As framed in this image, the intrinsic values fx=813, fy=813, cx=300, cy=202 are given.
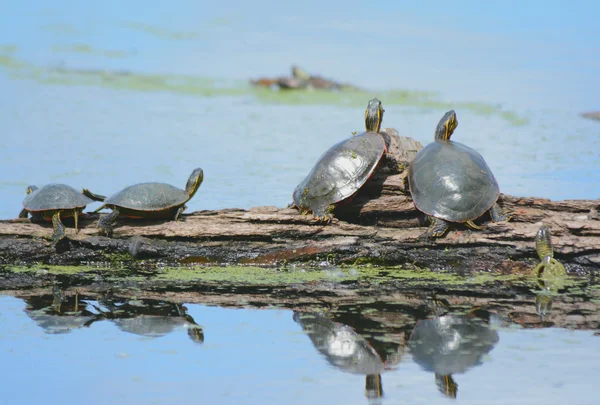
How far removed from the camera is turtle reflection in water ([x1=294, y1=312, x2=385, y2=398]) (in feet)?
15.6

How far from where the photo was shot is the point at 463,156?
24.0 feet

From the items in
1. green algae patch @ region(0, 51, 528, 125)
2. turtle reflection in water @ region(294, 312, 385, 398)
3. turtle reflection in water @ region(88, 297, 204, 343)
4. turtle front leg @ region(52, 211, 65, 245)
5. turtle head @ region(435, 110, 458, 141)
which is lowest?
turtle reflection in water @ region(294, 312, 385, 398)

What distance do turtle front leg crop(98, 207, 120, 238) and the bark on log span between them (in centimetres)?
6

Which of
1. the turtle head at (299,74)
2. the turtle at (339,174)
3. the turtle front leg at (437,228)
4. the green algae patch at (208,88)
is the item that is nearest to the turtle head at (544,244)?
the turtle front leg at (437,228)

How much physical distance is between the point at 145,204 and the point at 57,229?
767 millimetres

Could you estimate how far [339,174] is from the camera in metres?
7.28

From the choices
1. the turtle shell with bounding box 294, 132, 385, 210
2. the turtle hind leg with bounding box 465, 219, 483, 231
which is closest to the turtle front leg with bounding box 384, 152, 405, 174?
the turtle shell with bounding box 294, 132, 385, 210

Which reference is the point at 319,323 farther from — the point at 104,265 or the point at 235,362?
the point at 104,265

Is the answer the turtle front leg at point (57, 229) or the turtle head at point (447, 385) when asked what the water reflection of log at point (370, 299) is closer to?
the turtle front leg at point (57, 229)

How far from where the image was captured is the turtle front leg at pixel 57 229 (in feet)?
22.7

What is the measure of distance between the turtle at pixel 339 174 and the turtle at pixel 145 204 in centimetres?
108

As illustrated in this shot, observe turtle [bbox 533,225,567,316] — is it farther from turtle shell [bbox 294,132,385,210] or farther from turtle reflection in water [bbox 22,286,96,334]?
turtle reflection in water [bbox 22,286,96,334]

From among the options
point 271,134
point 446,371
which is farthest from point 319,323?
point 271,134

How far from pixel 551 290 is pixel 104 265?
3772mm
